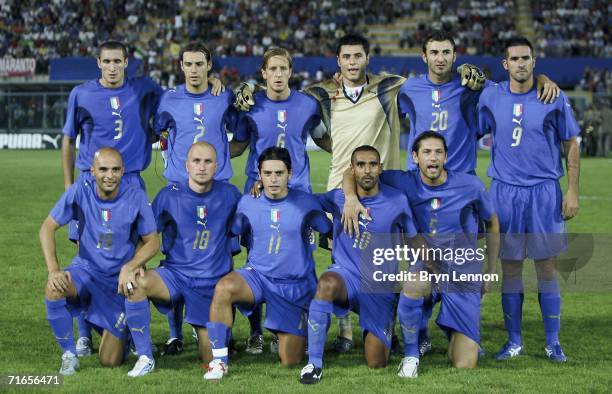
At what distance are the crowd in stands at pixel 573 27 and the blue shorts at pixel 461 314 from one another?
27.8 m

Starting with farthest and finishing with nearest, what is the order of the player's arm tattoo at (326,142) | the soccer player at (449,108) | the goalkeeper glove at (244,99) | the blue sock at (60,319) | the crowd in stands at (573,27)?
the crowd in stands at (573,27), the player's arm tattoo at (326,142), the goalkeeper glove at (244,99), the soccer player at (449,108), the blue sock at (60,319)

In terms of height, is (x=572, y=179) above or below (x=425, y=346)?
above

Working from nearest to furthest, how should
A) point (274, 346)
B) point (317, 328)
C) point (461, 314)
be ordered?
point (317, 328), point (461, 314), point (274, 346)

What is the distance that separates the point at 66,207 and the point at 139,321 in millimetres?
844

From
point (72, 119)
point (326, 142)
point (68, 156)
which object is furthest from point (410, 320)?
point (72, 119)

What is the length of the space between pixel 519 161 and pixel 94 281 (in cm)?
279

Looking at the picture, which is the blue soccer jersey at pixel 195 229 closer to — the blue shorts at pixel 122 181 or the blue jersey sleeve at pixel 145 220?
the blue jersey sleeve at pixel 145 220

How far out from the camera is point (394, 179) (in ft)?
20.2

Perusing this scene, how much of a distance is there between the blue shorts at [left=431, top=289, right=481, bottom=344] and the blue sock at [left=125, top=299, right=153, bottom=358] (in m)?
1.79

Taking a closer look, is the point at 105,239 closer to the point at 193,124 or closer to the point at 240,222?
the point at 240,222

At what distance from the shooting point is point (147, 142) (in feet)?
22.9

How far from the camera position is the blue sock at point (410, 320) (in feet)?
18.8

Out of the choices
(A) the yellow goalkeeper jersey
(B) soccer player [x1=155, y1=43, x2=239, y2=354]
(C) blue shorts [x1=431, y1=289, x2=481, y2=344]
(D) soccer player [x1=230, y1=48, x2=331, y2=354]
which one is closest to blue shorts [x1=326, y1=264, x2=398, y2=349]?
(C) blue shorts [x1=431, y1=289, x2=481, y2=344]

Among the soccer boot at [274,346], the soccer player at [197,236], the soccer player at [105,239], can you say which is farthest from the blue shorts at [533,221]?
the soccer player at [105,239]
